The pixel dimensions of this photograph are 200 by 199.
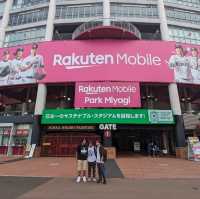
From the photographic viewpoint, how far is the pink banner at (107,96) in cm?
2539

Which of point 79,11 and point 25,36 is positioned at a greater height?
point 79,11

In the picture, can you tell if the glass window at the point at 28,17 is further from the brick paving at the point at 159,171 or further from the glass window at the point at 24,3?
the brick paving at the point at 159,171

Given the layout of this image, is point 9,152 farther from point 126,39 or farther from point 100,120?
point 126,39

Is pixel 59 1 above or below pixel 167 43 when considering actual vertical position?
above

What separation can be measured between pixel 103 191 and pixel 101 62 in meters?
21.0

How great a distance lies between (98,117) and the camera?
2423cm

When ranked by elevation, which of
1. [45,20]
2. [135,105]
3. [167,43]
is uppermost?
[45,20]

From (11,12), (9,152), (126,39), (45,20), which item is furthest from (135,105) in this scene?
(11,12)

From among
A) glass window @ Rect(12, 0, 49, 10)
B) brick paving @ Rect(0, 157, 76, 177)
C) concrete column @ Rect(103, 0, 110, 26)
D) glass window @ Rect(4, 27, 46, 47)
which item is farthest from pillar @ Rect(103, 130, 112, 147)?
glass window @ Rect(12, 0, 49, 10)

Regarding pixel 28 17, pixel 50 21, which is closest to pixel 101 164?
pixel 50 21

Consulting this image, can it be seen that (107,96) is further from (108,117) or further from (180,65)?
(180,65)

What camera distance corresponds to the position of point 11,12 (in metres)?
36.1

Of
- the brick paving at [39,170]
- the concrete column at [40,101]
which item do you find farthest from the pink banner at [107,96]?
the brick paving at [39,170]

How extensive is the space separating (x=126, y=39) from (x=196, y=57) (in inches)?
389
